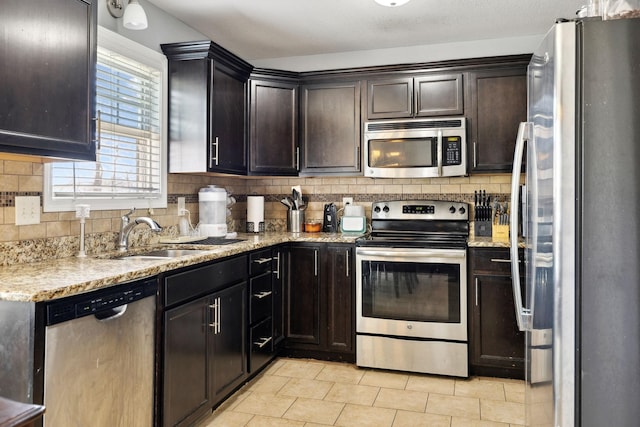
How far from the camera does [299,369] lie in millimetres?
3428

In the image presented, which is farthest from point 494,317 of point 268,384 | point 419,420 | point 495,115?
point 268,384

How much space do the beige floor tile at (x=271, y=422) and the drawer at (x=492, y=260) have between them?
1551 millimetres

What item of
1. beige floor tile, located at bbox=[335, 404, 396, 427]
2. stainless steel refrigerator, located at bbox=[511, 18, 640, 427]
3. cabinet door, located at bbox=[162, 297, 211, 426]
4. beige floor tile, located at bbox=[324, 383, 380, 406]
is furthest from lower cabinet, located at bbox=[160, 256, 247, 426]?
stainless steel refrigerator, located at bbox=[511, 18, 640, 427]

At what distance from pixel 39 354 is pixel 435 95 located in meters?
3.07

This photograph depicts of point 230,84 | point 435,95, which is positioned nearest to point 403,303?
point 435,95

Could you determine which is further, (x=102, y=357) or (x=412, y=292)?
(x=412, y=292)

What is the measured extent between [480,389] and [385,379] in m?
0.61

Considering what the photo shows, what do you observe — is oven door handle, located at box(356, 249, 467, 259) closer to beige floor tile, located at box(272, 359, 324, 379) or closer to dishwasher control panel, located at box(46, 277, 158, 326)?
beige floor tile, located at box(272, 359, 324, 379)

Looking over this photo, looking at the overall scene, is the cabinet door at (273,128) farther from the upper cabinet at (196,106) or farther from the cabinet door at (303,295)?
the cabinet door at (303,295)

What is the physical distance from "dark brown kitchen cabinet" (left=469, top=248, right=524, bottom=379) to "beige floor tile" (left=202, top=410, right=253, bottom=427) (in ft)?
5.21

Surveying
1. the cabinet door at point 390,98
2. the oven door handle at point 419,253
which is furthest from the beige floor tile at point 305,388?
the cabinet door at point 390,98

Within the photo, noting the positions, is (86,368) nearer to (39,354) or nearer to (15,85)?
(39,354)

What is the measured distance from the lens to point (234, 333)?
2875 millimetres

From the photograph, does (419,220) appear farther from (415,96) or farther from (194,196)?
(194,196)
